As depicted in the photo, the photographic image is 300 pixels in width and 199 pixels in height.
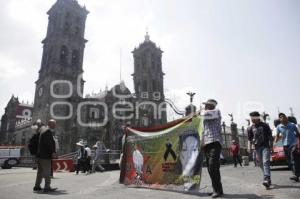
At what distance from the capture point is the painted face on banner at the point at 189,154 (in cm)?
569

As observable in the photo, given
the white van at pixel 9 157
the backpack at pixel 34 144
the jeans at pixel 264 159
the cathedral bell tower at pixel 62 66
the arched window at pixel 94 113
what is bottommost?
the white van at pixel 9 157

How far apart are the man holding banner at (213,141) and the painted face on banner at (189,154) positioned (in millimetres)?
498

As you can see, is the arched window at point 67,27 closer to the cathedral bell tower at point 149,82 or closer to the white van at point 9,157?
the cathedral bell tower at point 149,82

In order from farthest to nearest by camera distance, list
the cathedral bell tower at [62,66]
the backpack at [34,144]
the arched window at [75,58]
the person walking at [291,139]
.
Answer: the arched window at [75,58] → the cathedral bell tower at [62,66] → the backpack at [34,144] → the person walking at [291,139]

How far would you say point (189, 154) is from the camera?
5871mm

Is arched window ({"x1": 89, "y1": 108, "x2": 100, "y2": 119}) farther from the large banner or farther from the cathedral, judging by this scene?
the large banner

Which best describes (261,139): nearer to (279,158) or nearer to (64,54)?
(279,158)

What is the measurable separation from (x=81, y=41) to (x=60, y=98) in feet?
Result: 39.9

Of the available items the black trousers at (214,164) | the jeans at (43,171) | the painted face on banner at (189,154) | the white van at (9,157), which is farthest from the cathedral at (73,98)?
the black trousers at (214,164)

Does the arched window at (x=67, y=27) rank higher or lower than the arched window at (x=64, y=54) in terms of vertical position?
higher

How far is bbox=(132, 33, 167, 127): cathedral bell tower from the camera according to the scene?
167 ft

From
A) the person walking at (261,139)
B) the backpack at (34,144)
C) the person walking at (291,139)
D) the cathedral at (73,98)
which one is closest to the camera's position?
the person walking at (261,139)

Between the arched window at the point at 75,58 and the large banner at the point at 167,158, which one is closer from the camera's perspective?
the large banner at the point at 167,158

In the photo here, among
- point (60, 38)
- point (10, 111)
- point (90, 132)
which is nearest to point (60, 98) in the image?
point (90, 132)
